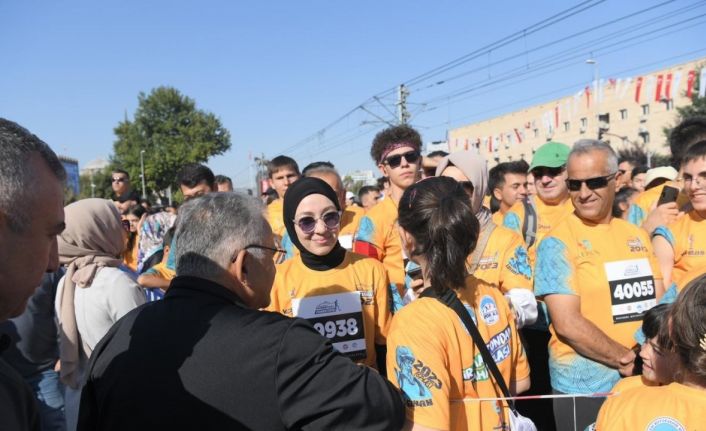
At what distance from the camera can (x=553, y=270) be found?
3.06m

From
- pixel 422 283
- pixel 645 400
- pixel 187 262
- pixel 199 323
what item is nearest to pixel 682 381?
pixel 645 400

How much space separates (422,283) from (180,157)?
227ft

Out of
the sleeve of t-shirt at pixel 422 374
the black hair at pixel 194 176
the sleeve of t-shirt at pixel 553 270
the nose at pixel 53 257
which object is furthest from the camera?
the black hair at pixel 194 176

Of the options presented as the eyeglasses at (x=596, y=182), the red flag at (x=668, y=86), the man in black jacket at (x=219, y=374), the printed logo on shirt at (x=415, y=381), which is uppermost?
the red flag at (x=668, y=86)

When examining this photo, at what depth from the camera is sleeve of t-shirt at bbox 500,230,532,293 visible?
3088 millimetres

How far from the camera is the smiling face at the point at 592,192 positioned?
3.14 m

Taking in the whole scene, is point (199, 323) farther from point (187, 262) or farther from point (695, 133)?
point (695, 133)

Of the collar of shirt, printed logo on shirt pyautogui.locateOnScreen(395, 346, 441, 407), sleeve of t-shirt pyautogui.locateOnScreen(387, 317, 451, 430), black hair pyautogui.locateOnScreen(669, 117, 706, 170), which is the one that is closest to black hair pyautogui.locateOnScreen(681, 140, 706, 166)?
black hair pyautogui.locateOnScreen(669, 117, 706, 170)

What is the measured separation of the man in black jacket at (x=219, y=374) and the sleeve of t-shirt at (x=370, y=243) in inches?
87.0

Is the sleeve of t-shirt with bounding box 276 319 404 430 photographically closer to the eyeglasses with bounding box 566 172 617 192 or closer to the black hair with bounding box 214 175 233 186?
the eyeglasses with bounding box 566 172 617 192

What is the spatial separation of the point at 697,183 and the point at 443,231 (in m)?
2.07

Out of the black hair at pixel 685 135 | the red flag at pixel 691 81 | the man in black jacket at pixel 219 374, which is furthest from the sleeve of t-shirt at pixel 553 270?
the red flag at pixel 691 81

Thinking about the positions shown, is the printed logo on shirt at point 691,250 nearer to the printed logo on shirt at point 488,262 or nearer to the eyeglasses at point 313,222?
the printed logo on shirt at point 488,262

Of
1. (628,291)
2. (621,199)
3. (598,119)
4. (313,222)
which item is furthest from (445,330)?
(598,119)
